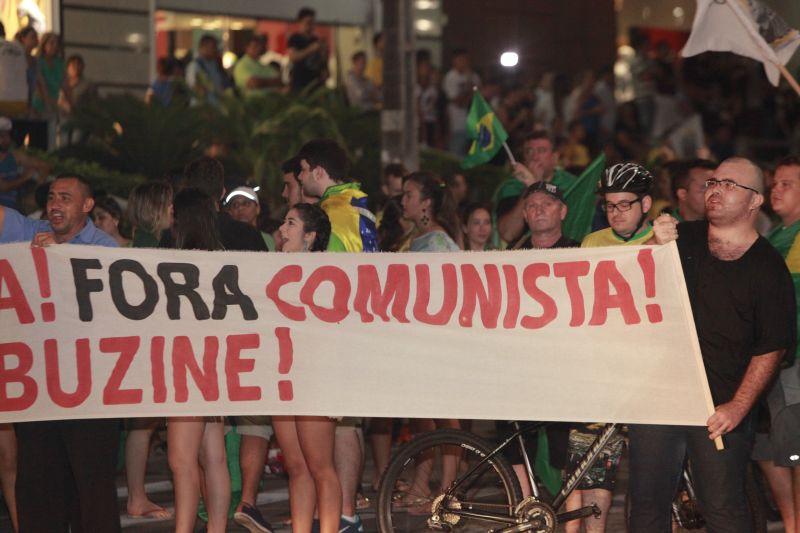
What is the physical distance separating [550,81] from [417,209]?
12.0 meters

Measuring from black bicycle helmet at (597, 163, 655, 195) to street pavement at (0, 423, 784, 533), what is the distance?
225 cm

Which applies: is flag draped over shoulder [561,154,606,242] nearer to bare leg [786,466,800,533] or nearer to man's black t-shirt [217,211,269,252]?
man's black t-shirt [217,211,269,252]

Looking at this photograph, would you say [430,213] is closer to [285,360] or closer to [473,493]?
[473,493]

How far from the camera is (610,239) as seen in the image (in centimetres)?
754

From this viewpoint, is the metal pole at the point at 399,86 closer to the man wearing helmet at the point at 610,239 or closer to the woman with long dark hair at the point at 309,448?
the woman with long dark hair at the point at 309,448

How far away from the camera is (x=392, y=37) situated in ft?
52.0

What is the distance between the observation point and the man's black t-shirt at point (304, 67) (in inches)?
762

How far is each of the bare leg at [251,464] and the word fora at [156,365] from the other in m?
1.45

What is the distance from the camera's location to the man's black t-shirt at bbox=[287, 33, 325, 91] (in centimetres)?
1934

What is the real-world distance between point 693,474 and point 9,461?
3.74m

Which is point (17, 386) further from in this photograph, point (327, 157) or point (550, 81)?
point (550, 81)

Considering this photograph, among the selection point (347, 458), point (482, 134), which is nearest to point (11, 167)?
point (482, 134)

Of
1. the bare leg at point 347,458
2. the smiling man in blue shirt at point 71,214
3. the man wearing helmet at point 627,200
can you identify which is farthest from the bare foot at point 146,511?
the man wearing helmet at point 627,200

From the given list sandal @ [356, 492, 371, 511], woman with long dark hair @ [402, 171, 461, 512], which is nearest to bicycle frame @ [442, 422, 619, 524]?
woman with long dark hair @ [402, 171, 461, 512]
